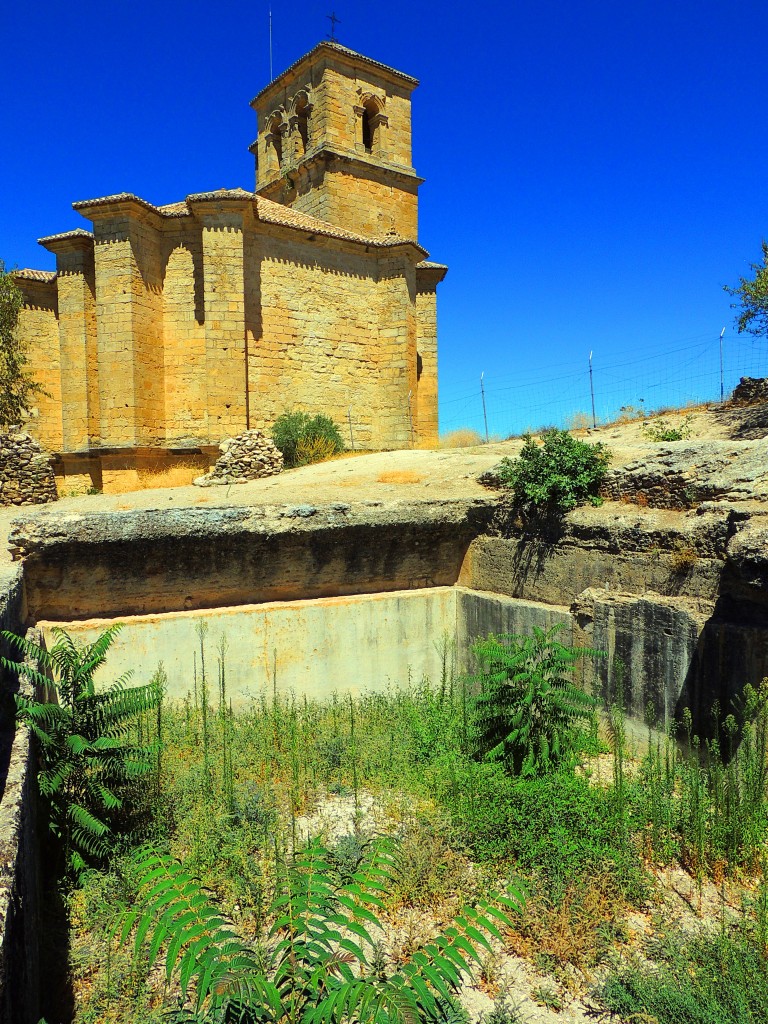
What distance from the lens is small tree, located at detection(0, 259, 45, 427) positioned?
14.8m

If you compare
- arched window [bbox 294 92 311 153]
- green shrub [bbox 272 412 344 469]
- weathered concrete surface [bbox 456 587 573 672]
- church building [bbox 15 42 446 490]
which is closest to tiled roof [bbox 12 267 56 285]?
church building [bbox 15 42 446 490]

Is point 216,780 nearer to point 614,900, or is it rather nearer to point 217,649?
point 217,649

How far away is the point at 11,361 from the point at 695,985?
Answer: 56.4ft

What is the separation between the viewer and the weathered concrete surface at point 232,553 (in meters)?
6.58

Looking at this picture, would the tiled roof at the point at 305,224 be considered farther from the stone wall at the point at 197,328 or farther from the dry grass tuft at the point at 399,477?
the dry grass tuft at the point at 399,477

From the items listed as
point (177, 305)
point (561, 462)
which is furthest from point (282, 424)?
point (561, 462)

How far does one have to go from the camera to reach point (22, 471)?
42.9 feet

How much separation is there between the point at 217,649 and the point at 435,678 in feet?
9.64

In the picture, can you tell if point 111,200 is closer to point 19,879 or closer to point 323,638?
point 323,638

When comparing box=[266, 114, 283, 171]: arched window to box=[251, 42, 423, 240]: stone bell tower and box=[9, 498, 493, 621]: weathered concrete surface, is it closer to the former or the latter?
box=[251, 42, 423, 240]: stone bell tower

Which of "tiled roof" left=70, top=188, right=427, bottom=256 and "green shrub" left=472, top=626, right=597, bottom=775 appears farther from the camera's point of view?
"tiled roof" left=70, top=188, right=427, bottom=256

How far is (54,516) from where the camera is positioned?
656 cm

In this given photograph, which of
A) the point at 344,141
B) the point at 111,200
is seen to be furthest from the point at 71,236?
the point at 344,141

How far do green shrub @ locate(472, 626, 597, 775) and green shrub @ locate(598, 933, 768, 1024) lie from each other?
1.69 m
